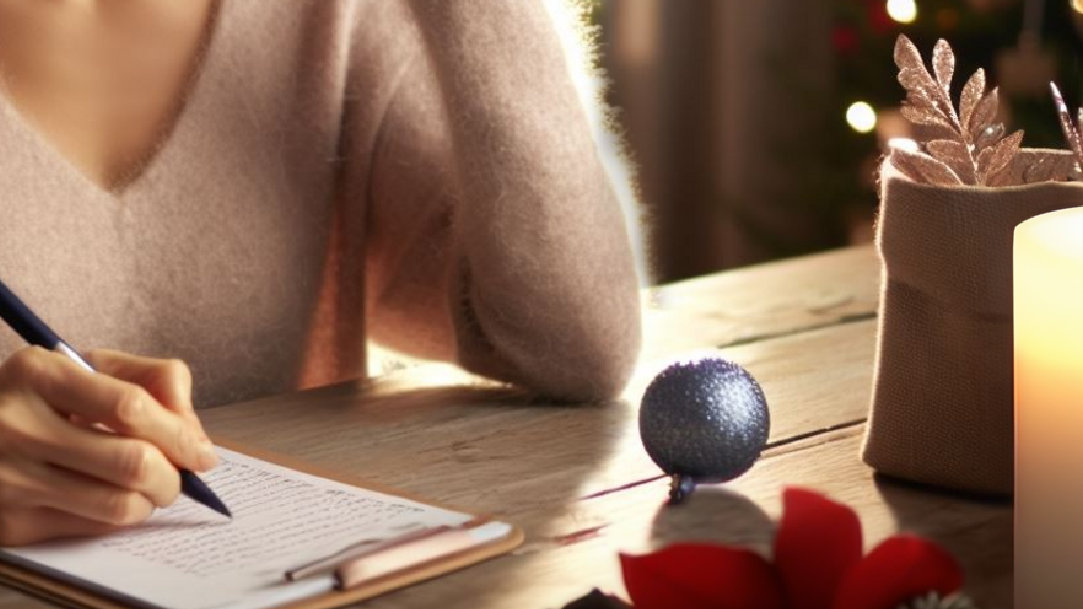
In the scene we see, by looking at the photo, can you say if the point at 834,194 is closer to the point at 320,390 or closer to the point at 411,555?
the point at 320,390

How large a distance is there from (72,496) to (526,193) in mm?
410

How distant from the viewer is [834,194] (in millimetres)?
2727

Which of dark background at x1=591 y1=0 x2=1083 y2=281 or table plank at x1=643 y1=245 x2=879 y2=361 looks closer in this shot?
table plank at x1=643 y1=245 x2=879 y2=361

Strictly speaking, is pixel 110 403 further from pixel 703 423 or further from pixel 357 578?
pixel 703 423

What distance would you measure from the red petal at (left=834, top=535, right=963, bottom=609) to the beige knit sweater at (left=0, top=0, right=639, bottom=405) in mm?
448

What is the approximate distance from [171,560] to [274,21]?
1.85ft

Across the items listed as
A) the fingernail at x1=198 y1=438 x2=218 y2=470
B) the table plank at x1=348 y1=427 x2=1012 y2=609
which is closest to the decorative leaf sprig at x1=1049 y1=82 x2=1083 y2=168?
the table plank at x1=348 y1=427 x2=1012 y2=609

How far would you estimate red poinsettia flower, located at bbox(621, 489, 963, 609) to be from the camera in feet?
1.68

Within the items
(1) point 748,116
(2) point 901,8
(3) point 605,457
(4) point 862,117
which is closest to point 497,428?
(3) point 605,457

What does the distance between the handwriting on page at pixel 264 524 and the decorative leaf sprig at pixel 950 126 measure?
0.91 ft

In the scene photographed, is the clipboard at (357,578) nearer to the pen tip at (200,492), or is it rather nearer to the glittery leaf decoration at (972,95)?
the pen tip at (200,492)

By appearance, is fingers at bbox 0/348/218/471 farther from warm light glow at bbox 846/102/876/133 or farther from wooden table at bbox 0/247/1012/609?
warm light glow at bbox 846/102/876/133

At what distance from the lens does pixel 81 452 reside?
0.67 meters

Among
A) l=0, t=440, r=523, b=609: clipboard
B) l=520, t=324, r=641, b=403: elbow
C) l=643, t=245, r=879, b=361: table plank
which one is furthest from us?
l=643, t=245, r=879, b=361: table plank
